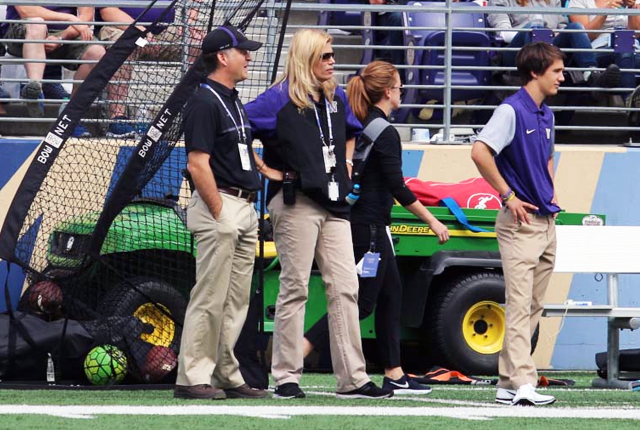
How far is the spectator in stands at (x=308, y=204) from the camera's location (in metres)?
7.81

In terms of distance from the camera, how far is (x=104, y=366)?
8797 millimetres

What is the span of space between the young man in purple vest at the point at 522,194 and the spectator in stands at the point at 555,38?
4992 millimetres

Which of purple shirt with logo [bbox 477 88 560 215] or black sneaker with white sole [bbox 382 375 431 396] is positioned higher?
purple shirt with logo [bbox 477 88 560 215]

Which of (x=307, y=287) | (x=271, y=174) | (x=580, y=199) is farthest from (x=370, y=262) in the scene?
(x=580, y=199)

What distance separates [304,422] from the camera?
21.5 ft

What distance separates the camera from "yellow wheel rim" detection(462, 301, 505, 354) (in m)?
→ 10.8

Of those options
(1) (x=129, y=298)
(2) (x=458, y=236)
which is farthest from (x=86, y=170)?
(2) (x=458, y=236)

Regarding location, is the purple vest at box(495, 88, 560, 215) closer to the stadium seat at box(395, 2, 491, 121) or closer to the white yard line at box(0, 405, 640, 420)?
the white yard line at box(0, 405, 640, 420)

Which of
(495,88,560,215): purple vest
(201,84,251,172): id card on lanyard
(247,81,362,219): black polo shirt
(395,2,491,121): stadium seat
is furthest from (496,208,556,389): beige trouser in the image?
(395,2,491,121): stadium seat

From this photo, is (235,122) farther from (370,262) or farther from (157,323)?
(157,323)

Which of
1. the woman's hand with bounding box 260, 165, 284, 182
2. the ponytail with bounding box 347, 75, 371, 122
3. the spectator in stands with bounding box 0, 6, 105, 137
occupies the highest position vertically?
the spectator in stands with bounding box 0, 6, 105, 137

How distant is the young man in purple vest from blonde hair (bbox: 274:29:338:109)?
3.15 feet

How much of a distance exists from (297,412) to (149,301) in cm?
208

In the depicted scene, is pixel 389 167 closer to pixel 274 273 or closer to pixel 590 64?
pixel 274 273
